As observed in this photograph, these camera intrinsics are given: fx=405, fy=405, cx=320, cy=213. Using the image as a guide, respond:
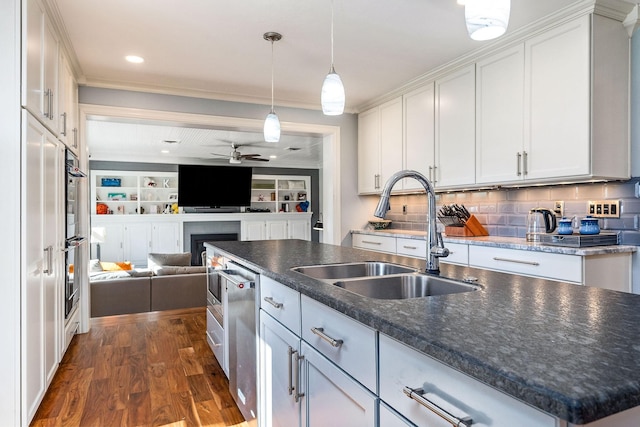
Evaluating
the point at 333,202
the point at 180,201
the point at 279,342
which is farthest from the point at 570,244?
the point at 180,201

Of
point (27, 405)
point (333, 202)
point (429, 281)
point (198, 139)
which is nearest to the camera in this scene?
point (429, 281)

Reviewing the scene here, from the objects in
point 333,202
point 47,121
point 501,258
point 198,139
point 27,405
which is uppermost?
point 198,139

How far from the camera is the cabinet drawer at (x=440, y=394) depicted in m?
0.64

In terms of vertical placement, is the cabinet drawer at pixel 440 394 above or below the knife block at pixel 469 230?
below

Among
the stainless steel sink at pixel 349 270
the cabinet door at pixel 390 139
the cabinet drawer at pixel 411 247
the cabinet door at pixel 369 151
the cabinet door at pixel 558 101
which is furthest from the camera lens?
the cabinet door at pixel 369 151

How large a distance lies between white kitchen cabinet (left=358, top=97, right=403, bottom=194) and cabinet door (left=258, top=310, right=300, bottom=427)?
288cm

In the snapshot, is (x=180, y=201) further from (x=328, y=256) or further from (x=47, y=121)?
(x=328, y=256)

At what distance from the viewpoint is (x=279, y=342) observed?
1.65 metres

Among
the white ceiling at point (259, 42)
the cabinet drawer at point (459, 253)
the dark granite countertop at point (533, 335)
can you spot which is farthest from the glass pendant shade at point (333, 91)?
the cabinet drawer at point (459, 253)

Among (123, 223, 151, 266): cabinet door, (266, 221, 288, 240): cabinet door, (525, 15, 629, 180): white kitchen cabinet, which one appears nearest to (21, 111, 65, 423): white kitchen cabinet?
(525, 15, 629, 180): white kitchen cabinet

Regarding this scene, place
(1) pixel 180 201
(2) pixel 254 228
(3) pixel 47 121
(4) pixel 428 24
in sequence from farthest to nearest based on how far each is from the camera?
1. (2) pixel 254 228
2. (1) pixel 180 201
3. (4) pixel 428 24
4. (3) pixel 47 121

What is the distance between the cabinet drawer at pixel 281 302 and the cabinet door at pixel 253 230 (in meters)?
7.58

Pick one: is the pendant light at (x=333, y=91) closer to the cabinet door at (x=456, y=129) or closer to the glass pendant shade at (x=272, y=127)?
the glass pendant shade at (x=272, y=127)

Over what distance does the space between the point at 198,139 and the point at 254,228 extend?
3214mm
